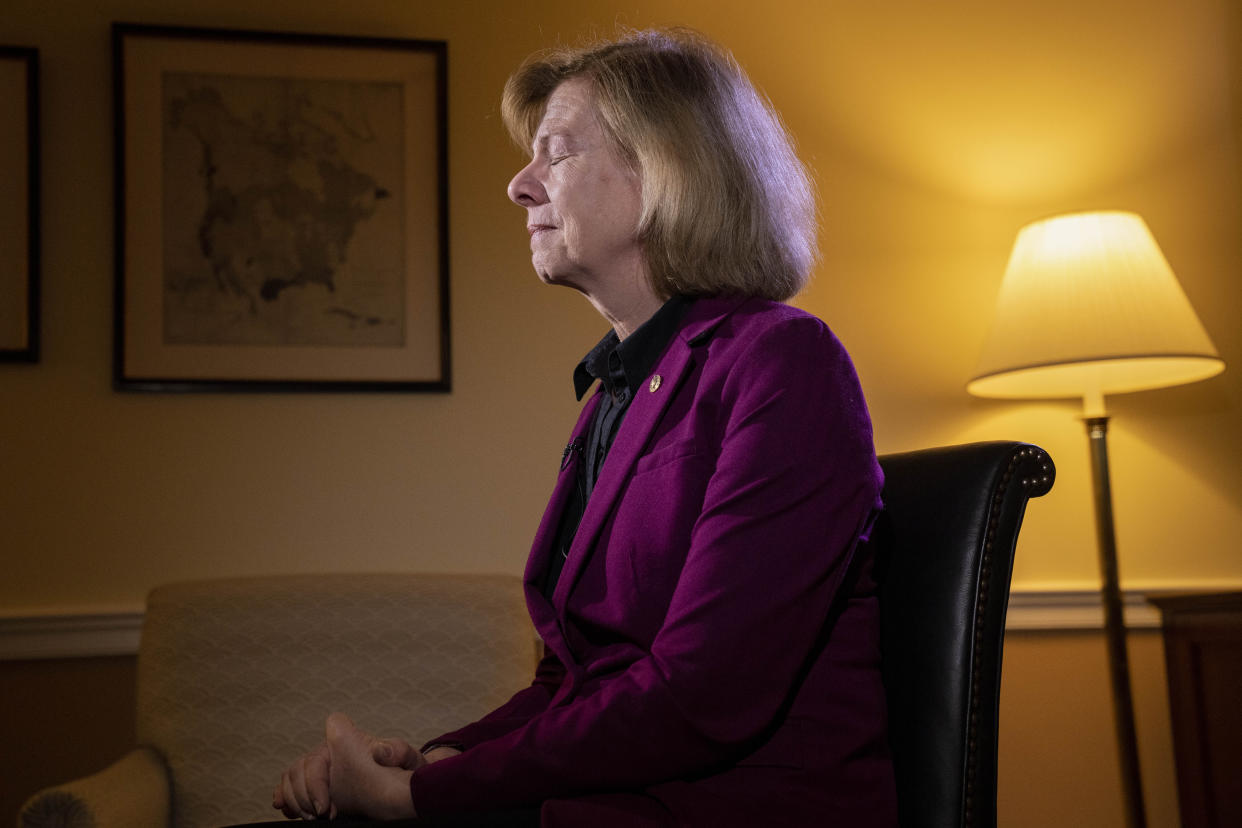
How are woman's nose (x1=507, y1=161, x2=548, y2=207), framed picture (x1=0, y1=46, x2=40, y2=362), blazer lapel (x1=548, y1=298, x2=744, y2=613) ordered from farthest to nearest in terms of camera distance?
framed picture (x1=0, y1=46, x2=40, y2=362) → woman's nose (x1=507, y1=161, x2=548, y2=207) → blazer lapel (x1=548, y1=298, x2=744, y2=613)

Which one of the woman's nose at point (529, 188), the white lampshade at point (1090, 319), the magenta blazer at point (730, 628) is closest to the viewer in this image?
the magenta blazer at point (730, 628)

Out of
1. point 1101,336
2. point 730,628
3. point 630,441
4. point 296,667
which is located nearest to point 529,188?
point 630,441

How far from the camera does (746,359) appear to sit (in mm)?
1149

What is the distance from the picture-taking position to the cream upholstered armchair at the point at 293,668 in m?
2.05

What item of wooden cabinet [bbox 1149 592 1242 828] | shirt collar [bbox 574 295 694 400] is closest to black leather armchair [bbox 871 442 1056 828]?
shirt collar [bbox 574 295 694 400]

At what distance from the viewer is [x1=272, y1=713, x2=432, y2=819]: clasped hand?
3.60ft

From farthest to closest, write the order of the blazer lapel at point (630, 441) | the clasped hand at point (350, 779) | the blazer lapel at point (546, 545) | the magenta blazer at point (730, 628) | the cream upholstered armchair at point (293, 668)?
the cream upholstered armchair at point (293, 668), the blazer lapel at point (546, 545), the blazer lapel at point (630, 441), the clasped hand at point (350, 779), the magenta blazer at point (730, 628)

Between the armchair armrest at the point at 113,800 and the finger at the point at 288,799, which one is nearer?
the finger at the point at 288,799

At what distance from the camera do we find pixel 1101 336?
230 cm

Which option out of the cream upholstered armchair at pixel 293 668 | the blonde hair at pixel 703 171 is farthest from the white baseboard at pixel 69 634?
the blonde hair at pixel 703 171

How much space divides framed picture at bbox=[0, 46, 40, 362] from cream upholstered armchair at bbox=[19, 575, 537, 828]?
756 millimetres

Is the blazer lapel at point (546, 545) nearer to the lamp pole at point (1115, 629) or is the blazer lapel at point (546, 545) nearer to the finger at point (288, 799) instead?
the finger at point (288, 799)

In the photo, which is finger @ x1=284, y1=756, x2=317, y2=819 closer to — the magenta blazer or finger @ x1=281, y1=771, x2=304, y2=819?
finger @ x1=281, y1=771, x2=304, y2=819

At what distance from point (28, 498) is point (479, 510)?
3.35ft
